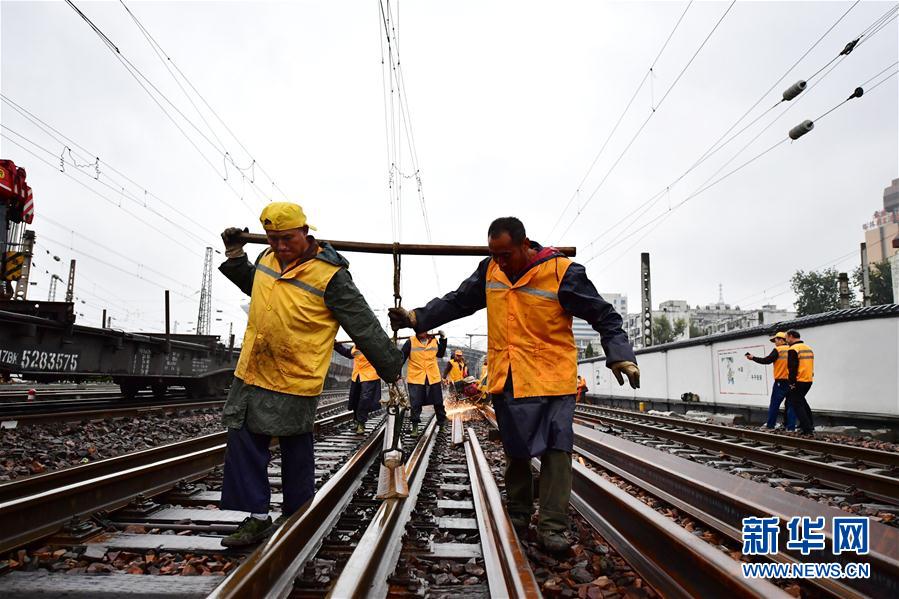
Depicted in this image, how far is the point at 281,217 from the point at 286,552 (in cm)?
174

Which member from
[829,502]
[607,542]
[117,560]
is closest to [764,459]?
[829,502]

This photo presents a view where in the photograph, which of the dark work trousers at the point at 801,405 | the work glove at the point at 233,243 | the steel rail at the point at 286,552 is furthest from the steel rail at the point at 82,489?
the dark work trousers at the point at 801,405

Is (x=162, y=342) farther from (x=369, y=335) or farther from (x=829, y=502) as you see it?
(x=829, y=502)

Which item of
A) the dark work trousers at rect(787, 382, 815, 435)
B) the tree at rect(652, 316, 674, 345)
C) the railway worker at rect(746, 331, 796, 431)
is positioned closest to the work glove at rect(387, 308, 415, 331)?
the railway worker at rect(746, 331, 796, 431)

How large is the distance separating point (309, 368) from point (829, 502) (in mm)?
4572

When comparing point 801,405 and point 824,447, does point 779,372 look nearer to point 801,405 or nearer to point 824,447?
point 801,405

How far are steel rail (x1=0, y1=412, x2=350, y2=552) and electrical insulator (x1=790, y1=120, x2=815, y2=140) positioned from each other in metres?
11.5

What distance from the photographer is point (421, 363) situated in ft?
29.0

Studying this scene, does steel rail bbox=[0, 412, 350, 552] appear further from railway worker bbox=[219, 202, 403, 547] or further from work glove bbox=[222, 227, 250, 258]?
work glove bbox=[222, 227, 250, 258]

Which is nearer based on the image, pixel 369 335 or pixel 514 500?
pixel 369 335

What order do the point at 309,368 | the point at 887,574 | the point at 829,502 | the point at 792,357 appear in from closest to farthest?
the point at 887,574 < the point at 309,368 < the point at 829,502 < the point at 792,357

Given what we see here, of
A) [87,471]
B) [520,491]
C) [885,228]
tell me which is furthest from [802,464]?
[885,228]

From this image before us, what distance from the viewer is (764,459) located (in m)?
6.09

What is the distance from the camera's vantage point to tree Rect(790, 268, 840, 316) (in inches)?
2571
